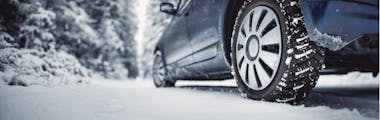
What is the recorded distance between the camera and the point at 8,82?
2.47 m

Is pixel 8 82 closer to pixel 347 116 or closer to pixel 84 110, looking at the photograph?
pixel 84 110

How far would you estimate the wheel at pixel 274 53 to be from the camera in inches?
80.5

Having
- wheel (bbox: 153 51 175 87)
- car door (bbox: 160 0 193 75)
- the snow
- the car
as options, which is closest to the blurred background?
car door (bbox: 160 0 193 75)

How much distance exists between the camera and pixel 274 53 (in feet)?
7.27

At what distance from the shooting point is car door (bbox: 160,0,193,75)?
3942 millimetres

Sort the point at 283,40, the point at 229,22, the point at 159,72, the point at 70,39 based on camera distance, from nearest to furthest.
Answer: the point at 283,40 → the point at 229,22 → the point at 159,72 → the point at 70,39

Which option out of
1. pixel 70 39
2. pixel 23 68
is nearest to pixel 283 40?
pixel 23 68

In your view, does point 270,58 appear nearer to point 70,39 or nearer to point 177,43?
point 177,43

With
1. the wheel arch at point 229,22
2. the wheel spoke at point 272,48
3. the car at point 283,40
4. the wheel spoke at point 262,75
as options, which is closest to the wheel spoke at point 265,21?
the car at point 283,40

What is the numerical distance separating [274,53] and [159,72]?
3863 mm

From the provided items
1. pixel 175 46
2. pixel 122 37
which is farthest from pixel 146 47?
pixel 175 46

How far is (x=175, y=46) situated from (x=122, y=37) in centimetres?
1739

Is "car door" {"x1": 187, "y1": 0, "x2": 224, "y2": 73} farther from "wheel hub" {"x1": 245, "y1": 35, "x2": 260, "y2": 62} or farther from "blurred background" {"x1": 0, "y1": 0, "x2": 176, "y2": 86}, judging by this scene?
"blurred background" {"x1": 0, "y1": 0, "x2": 176, "y2": 86}

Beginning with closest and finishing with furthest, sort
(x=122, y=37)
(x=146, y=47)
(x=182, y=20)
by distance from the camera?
1. (x=182, y=20)
2. (x=122, y=37)
3. (x=146, y=47)
